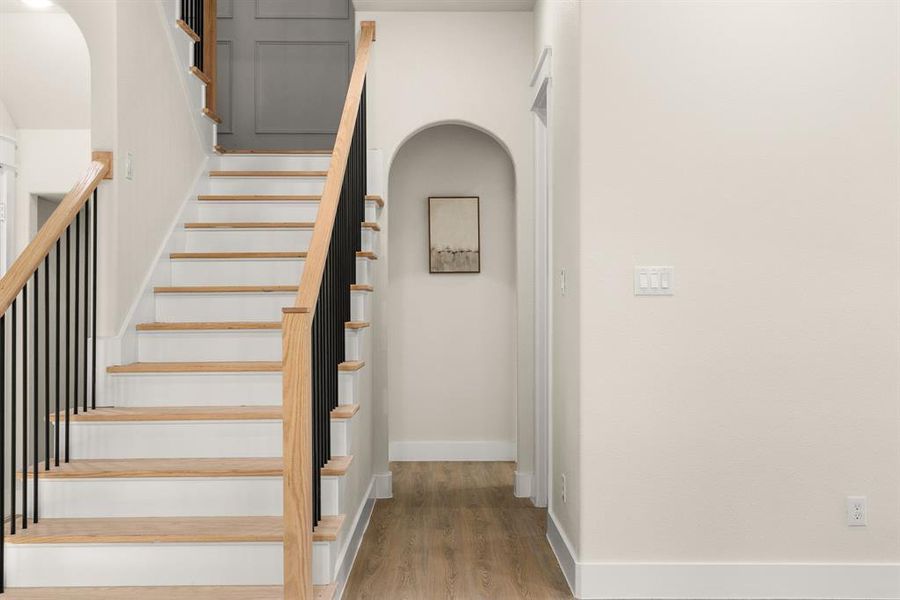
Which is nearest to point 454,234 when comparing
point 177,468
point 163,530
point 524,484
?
point 524,484

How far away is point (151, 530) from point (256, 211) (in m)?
2.21

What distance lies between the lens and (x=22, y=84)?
455 cm

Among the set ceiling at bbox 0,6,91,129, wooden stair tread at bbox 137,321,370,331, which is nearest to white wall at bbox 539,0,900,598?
wooden stair tread at bbox 137,321,370,331

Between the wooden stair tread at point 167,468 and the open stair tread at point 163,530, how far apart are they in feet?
0.52

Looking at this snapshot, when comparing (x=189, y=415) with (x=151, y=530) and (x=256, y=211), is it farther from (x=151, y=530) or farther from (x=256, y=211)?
(x=256, y=211)

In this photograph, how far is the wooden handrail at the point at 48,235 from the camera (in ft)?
8.66

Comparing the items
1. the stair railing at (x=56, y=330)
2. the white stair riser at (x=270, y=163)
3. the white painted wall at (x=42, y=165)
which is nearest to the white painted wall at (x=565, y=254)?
the white stair riser at (x=270, y=163)

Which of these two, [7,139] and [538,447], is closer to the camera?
[538,447]

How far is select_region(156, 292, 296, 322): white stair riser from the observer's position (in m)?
3.83

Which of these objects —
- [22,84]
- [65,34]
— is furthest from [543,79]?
[22,84]

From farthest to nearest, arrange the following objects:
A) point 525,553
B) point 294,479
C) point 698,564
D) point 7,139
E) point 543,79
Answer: point 7,139 → point 543,79 → point 525,553 → point 698,564 → point 294,479

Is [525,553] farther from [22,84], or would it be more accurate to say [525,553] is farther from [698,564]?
[22,84]

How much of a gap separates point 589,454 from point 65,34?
371cm

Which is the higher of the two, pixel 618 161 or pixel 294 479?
pixel 618 161
